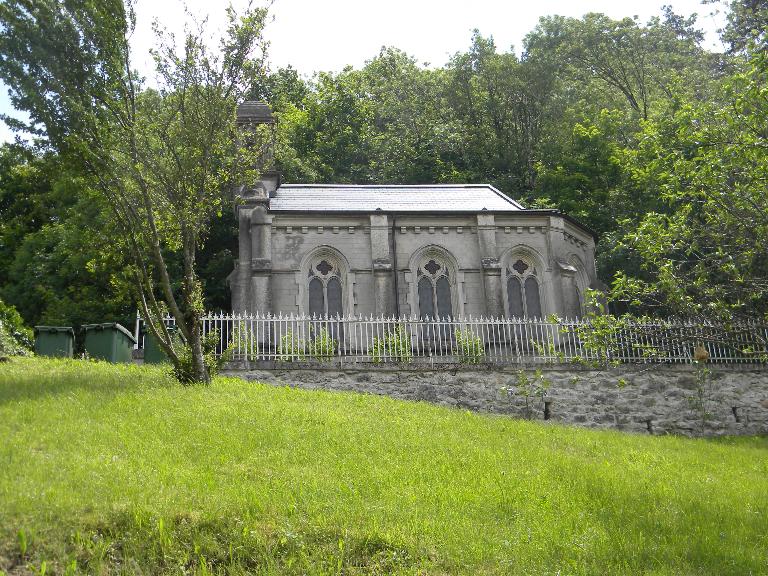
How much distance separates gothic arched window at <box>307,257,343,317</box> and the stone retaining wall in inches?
281

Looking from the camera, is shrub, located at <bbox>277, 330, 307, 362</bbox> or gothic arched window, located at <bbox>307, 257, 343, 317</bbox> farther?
gothic arched window, located at <bbox>307, 257, 343, 317</bbox>

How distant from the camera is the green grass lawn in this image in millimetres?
8188

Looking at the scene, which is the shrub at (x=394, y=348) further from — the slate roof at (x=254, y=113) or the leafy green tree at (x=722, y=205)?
the slate roof at (x=254, y=113)

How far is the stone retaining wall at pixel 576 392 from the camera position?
19797 mm

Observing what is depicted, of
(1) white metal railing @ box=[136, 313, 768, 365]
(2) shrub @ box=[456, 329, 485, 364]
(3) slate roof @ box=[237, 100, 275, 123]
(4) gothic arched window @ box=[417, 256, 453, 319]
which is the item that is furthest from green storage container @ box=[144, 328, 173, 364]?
(3) slate roof @ box=[237, 100, 275, 123]

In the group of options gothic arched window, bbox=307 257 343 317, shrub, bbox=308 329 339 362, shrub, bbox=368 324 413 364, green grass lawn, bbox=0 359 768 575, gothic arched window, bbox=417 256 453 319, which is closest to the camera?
green grass lawn, bbox=0 359 768 575

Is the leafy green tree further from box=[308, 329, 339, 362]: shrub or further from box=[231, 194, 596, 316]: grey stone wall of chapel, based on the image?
box=[231, 194, 596, 316]: grey stone wall of chapel

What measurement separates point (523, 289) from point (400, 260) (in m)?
4.33

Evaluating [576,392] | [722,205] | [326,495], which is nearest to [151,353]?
[576,392]

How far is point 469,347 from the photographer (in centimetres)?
2091

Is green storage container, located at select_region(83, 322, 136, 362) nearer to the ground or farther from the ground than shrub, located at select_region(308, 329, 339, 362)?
farther from the ground

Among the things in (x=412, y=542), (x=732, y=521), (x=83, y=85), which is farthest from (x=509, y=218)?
(x=412, y=542)

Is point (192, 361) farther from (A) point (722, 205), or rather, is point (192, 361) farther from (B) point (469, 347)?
(A) point (722, 205)

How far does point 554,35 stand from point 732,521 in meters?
42.3
